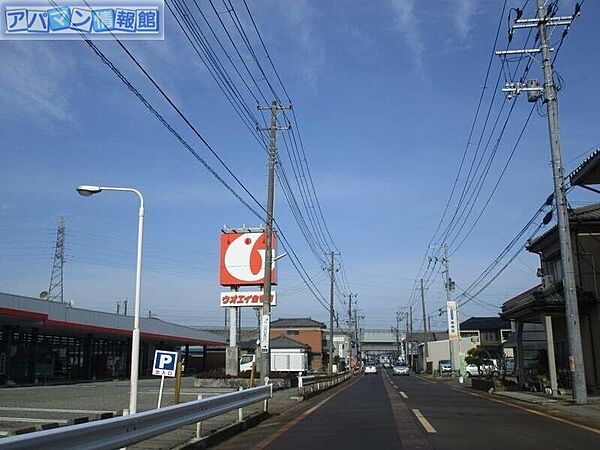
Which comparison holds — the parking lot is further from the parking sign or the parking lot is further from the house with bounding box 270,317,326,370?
the house with bounding box 270,317,326,370

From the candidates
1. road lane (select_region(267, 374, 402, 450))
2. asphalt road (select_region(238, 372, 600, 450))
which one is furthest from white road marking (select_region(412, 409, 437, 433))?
road lane (select_region(267, 374, 402, 450))

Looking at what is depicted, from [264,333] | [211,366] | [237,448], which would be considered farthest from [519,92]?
[211,366]

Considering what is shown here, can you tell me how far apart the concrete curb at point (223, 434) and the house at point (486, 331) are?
6292 cm

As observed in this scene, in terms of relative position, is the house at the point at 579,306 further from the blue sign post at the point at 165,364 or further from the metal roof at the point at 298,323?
the metal roof at the point at 298,323

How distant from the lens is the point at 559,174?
2158 cm

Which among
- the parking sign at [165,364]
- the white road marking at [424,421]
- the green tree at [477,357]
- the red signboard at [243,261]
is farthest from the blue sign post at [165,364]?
the green tree at [477,357]

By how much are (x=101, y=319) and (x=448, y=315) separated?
2755 centimetres

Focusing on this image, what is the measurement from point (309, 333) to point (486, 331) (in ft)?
93.2

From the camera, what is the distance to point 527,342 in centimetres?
3981

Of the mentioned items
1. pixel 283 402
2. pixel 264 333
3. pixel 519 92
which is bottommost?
pixel 283 402

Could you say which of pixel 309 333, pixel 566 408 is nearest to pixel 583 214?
pixel 566 408

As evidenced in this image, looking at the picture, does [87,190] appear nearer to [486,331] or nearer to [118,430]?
[118,430]

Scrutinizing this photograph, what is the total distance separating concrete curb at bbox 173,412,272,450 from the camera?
10273 millimetres

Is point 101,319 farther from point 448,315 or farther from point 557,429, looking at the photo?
point 557,429
